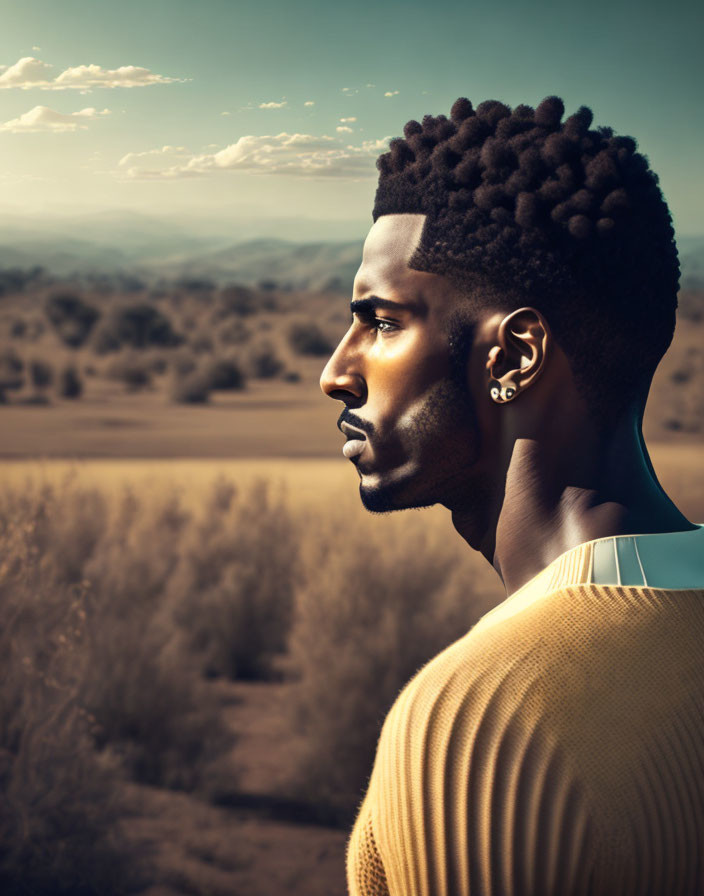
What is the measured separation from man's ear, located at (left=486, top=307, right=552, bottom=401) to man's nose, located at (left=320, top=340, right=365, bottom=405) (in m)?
0.20

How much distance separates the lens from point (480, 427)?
1533 millimetres

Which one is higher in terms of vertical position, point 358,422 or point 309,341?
point 358,422

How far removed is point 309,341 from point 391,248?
29.4m

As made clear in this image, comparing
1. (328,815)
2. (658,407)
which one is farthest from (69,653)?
(658,407)

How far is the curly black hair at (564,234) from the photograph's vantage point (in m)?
1.48

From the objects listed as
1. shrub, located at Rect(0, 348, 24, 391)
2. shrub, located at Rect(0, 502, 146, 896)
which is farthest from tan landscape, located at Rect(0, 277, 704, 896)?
shrub, located at Rect(0, 348, 24, 391)

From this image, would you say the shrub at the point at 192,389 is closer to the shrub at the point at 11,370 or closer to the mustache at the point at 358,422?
the shrub at the point at 11,370

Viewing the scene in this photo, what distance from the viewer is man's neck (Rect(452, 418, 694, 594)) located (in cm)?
144

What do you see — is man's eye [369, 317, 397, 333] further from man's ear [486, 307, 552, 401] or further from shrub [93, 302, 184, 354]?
shrub [93, 302, 184, 354]

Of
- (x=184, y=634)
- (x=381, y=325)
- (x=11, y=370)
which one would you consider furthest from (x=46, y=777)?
(x=11, y=370)

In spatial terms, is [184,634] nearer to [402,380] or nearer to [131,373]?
[402,380]

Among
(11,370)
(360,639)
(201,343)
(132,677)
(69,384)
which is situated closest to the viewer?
(132,677)

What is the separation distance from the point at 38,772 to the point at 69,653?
2.75ft

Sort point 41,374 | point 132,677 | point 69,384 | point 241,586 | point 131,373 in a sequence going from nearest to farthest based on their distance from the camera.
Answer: point 132,677 → point 241,586 → point 69,384 → point 41,374 → point 131,373
